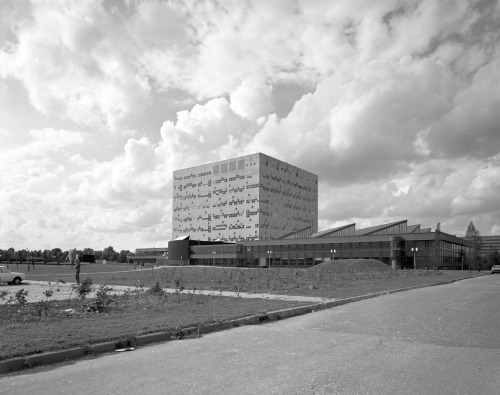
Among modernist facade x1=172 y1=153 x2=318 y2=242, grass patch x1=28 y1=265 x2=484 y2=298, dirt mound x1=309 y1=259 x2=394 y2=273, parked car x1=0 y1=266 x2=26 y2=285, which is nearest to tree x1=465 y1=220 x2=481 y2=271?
modernist facade x1=172 y1=153 x2=318 y2=242

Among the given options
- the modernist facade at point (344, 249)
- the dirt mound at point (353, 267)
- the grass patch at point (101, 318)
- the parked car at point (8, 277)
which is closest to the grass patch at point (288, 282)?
the grass patch at point (101, 318)

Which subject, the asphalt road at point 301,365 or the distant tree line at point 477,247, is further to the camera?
the distant tree line at point 477,247

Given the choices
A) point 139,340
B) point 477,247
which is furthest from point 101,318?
point 477,247

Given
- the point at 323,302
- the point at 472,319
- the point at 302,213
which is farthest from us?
the point at 302,213

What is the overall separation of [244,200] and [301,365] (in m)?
139

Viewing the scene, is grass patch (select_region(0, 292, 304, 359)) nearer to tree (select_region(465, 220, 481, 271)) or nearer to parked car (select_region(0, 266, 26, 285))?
parked car (select_region(0, 266, 26, 285))

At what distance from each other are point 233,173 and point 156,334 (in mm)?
143375

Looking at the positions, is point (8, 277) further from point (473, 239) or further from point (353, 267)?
point (473, 239)

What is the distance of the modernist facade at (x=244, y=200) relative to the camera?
5719 inches

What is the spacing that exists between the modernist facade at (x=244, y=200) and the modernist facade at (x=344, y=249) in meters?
14.5

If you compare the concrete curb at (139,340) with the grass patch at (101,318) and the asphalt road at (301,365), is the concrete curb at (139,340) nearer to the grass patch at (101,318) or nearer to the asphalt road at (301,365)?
the grass patch at (101,318)

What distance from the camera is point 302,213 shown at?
164250 mm

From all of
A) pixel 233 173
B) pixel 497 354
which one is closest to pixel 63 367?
pixel 497 354

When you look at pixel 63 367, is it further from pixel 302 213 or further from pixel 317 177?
pixel 317 177
